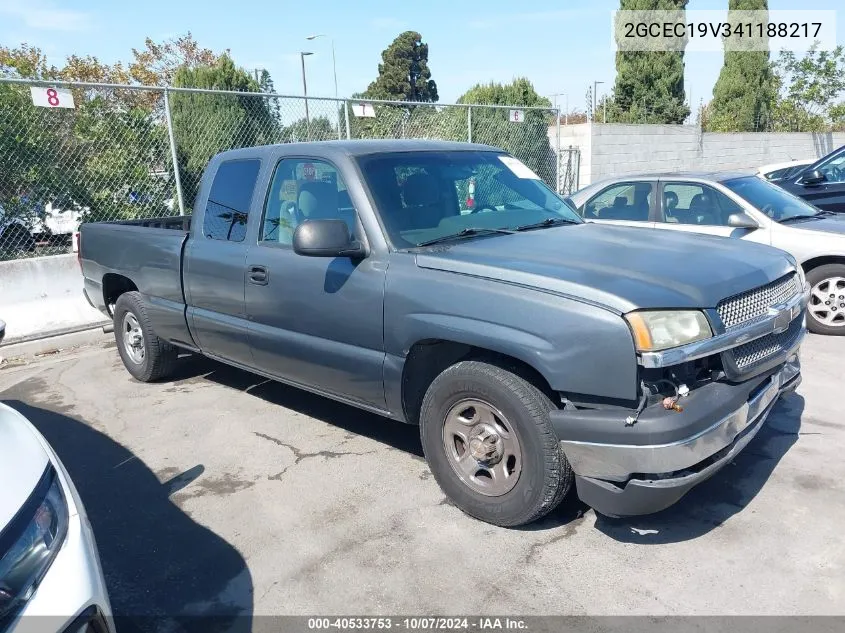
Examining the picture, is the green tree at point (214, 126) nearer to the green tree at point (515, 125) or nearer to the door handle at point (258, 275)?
the green tree at point (515, 125)

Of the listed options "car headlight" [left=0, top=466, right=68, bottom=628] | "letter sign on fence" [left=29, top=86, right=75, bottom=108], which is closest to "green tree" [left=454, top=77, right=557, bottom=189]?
"letter sign on fence" [left=29, top=86, right=75, bottom=108]

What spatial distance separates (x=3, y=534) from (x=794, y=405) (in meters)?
4.84

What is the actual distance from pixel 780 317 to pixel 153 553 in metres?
3.32

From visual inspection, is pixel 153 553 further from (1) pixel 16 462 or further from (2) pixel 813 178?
(2) pixel 813 178

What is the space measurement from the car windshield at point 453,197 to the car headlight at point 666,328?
4.34 ft

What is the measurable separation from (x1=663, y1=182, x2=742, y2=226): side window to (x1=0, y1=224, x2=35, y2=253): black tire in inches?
275

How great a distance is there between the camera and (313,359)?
13.7ft

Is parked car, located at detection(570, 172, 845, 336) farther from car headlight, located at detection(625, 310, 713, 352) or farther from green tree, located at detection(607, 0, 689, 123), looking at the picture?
green tree, located at detection(607, 0, 689, 123)

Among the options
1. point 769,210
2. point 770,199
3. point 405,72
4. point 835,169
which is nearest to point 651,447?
point 769,210

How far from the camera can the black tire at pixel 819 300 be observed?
258 inches

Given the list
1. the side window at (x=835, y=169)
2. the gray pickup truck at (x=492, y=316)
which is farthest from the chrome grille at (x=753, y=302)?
the side window at (x=835, y=169)

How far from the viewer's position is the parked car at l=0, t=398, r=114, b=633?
196cm

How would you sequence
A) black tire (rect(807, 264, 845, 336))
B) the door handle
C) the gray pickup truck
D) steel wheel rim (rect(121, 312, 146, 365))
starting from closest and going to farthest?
the gray pickup truck → the door handle → steel wheel rim (rect(121, 312, 146, 365)) → black tire (rect(807, 264, 845, 336))

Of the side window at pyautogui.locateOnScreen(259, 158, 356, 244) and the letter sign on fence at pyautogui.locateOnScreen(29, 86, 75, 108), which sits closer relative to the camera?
the side window at pyautogui.locateOnScreen(259, 158, 356, 244)
